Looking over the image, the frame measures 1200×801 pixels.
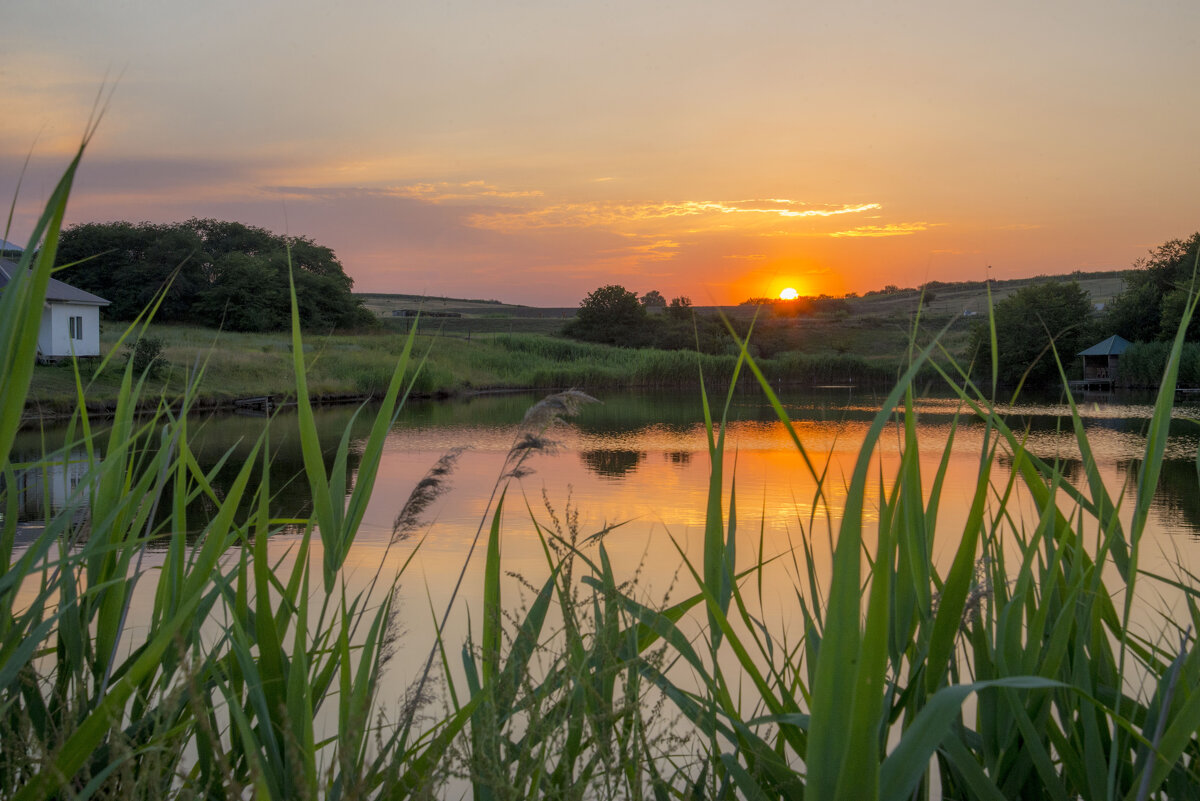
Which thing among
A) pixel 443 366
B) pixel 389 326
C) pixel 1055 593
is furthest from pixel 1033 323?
pixel 1055 593

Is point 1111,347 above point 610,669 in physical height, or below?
above

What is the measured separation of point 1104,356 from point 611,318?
21439mm

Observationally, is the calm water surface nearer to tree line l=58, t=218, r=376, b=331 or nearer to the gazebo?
the gazebo

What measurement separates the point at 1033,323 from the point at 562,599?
3567cm

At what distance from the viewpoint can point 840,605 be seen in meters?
0.80

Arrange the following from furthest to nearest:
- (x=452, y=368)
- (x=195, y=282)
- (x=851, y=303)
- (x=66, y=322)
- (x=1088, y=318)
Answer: (x=851, y=303), (x=195, y=282), (x=1088, y=318), (x=452, y=368), (x=66, y=322)

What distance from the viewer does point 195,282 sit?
43.5m

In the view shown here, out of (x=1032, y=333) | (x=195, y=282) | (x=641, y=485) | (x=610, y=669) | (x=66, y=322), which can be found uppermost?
(x=195, y=282)

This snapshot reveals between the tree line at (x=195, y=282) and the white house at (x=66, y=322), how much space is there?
12944mm

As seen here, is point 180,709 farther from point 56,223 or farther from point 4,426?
point 56,223

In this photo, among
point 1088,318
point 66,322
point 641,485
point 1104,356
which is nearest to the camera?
point 641,485

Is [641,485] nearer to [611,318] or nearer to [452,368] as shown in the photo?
[452,368]

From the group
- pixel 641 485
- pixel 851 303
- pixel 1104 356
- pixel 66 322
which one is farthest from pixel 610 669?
pixel 851 303

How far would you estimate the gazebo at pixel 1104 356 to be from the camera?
32281 mm
